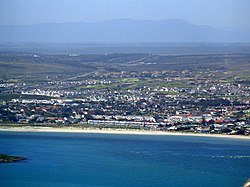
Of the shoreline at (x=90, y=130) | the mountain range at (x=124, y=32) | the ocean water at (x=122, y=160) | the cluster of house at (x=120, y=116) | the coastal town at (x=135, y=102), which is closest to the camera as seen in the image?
the ocean water at (x=122, y=160)

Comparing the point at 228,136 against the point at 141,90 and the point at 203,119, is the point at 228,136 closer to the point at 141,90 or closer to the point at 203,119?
the point at 203,119

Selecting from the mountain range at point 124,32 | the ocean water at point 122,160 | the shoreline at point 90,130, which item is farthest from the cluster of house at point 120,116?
the mountain range at point 124,32

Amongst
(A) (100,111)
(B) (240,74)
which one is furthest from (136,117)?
(B) (240,74)

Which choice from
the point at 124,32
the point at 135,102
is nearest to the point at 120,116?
the point at 135,102

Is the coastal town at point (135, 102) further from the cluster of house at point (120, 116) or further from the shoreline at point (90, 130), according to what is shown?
the shoreline at point (90, 130)

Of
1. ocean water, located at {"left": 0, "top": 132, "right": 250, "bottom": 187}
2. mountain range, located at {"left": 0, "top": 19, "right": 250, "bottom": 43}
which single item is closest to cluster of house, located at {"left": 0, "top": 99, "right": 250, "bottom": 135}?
ocean water, located at {"left": 0, "top": 132, "right": 250, "bottom": 187}
